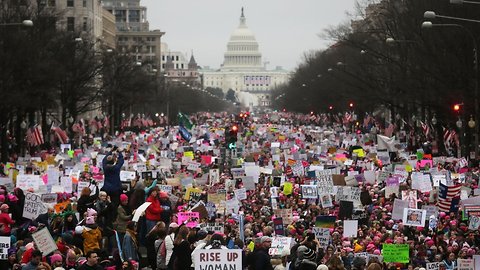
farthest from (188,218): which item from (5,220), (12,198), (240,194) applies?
(240,194)

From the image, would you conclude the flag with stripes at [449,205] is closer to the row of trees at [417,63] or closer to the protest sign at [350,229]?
the protest sign at [350,229]

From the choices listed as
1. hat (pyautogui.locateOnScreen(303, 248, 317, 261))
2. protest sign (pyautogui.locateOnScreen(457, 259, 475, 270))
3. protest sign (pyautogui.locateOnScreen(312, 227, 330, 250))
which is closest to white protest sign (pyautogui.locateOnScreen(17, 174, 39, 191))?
protest sign (pyautogui.locateOnScreen(312, 227, 330, 250))

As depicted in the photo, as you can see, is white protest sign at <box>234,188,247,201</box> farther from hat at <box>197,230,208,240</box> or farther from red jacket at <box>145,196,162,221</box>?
hat at <box>197,230,208,240</box>

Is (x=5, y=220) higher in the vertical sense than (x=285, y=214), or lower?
higher

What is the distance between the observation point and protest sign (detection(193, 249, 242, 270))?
17.6 meters

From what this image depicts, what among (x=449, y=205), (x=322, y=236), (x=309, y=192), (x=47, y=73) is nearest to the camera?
(x=322, y=236)

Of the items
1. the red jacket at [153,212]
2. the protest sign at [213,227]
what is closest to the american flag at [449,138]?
the protest sign at [213,227]

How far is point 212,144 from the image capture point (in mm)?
69375

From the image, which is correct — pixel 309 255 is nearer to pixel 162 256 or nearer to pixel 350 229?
pixel 162 256

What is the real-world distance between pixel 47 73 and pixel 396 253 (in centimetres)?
→ 4652

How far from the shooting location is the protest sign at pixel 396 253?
21.3m

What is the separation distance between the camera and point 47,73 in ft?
218

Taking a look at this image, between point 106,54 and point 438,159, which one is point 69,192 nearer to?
point 438,159

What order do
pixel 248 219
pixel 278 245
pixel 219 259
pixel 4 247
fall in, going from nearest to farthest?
pixel 219 259 → pixel 4 247 → pixel 278 245 → pixel 248 219
